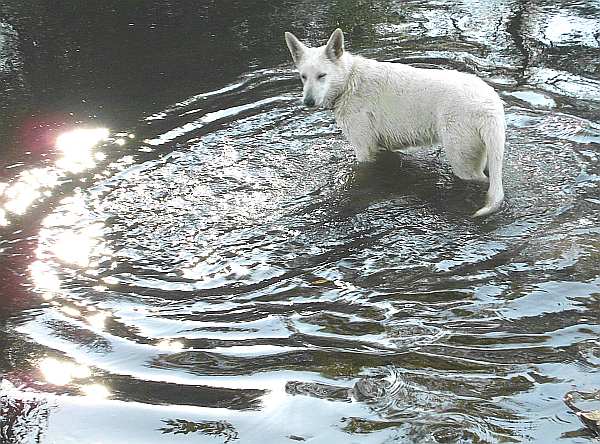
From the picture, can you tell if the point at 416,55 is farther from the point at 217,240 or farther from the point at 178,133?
the point at 217,240

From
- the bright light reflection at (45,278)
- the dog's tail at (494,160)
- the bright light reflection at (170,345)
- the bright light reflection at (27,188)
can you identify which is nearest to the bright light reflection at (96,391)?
the bright light reflection at (170,345)

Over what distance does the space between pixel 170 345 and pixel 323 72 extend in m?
3.01

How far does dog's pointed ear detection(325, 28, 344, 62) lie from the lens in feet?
20.6

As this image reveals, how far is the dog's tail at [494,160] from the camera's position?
5391 mm

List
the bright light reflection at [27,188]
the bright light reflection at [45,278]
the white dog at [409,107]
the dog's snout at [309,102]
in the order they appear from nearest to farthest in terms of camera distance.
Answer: the bright light reflection at [45,278], the white dog at [409,107], the bright light reflection at [27,188], the dog's snout at [309,102]

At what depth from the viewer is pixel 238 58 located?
9.45 meters

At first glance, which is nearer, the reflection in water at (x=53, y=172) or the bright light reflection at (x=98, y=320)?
the bright light reflection at (x=98, y=320)

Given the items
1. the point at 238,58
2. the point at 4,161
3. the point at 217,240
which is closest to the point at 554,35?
the point at 238,58

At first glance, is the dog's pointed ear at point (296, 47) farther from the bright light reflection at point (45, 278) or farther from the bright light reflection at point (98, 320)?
the bright light reflection at point (98, 320)

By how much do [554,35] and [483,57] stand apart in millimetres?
1273

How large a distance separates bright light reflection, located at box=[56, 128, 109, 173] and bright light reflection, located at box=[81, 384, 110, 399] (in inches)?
125

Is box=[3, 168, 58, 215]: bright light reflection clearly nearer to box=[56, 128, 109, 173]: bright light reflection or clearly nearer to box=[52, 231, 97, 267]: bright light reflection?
box=[56, 128, 109, 173]: bright light reflection

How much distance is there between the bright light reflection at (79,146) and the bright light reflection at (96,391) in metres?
3.16

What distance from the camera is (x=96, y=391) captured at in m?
3.95
